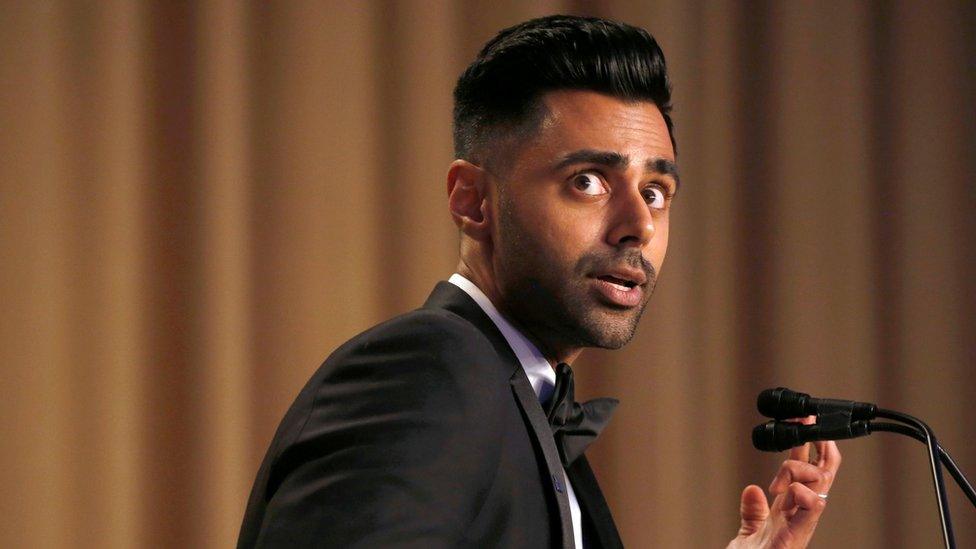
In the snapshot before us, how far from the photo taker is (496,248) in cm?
119

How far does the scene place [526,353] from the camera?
1.17 m

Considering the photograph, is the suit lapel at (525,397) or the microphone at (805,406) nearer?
the suit lapel at (525,397)

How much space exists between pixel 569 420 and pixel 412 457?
362 mm

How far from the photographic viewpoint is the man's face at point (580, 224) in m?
1.14

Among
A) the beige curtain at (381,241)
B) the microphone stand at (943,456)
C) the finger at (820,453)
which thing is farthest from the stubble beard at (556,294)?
the beige curtain at (381,241)

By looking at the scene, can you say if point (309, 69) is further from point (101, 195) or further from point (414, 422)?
point (414, 422)

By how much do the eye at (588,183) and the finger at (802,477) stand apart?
46cm

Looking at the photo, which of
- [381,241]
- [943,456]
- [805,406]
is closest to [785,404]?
[805,406]

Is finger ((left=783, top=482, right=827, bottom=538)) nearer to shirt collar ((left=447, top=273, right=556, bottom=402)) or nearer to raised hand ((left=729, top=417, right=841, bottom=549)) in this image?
raised hand ((left=729, top=417, right=841, bottom=549))

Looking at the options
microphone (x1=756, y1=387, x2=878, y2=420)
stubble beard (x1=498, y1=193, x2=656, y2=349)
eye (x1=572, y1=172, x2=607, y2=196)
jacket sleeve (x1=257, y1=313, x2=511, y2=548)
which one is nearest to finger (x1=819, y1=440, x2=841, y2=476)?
microphone (x1=756, y1=387, x2=878, y2=420)

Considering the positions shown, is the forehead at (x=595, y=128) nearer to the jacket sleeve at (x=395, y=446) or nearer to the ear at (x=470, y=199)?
the ear at (x=470, y=199)

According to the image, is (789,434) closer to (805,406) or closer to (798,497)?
(805,406)

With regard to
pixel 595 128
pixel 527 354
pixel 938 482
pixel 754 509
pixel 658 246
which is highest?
pixel 595 128

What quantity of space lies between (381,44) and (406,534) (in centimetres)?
153
